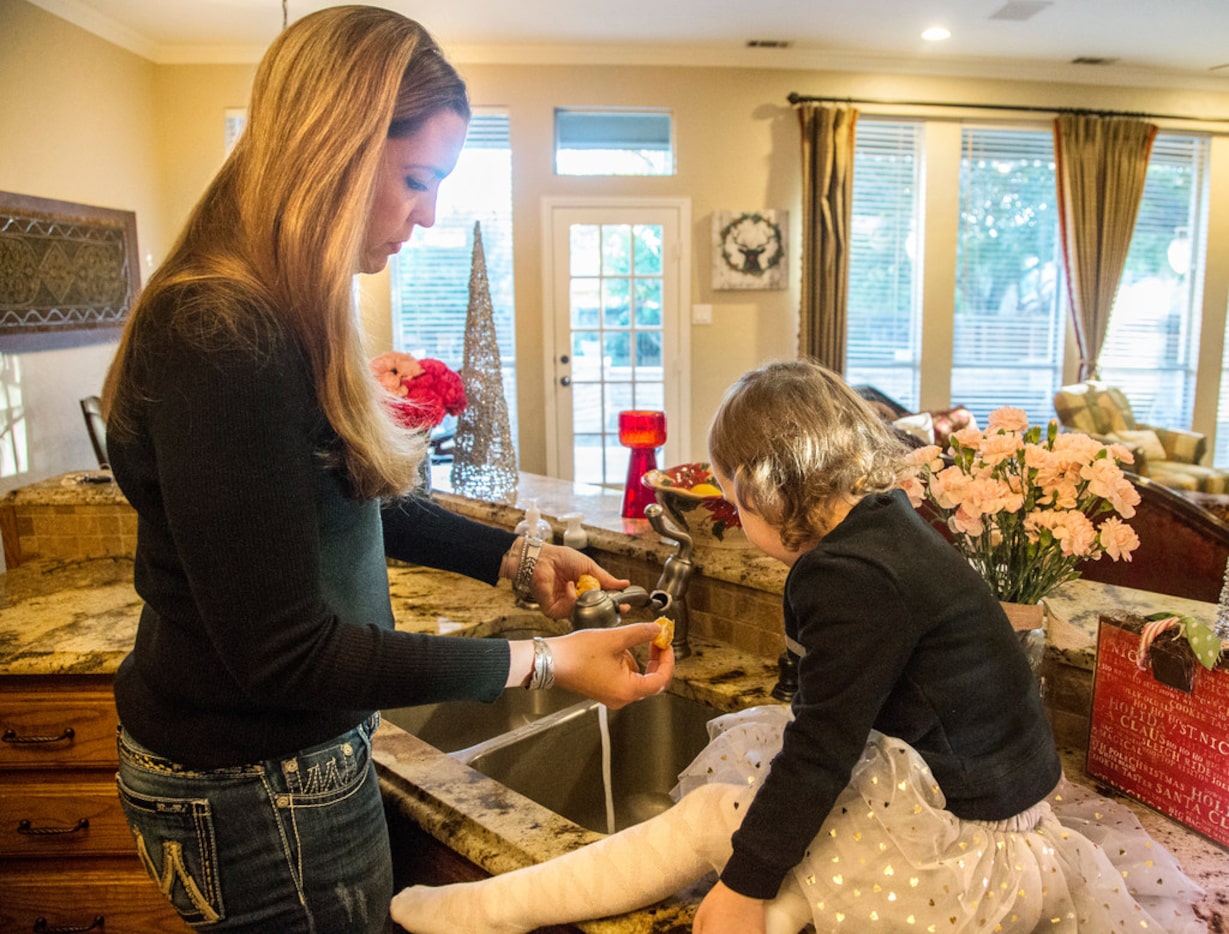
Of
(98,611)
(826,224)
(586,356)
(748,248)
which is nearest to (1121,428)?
(826,224)

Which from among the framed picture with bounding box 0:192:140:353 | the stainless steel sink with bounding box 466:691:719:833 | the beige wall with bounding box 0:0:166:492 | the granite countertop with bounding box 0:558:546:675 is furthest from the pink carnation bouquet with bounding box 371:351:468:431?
the beige wall with bounding box 0:0:166:492

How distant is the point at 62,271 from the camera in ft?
14.8

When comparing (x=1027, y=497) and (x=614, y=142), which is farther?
→ (x=614, y=142)

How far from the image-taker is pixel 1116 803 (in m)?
1.00

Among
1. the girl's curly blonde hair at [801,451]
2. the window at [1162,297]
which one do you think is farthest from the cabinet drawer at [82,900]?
the window at [1162,297]

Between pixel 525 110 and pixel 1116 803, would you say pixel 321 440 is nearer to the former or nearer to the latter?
pixel 1116 803

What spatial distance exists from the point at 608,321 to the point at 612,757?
14.7 ft

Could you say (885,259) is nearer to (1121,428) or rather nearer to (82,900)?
(1121,428)

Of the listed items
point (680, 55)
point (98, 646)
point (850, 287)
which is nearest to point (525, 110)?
point (680, 55)

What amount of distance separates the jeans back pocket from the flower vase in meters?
0.89

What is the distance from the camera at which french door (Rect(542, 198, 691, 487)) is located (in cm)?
569

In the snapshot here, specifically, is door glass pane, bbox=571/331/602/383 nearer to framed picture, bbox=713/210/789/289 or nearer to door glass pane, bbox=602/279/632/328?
door glass pane, bbox=602/279/632/328

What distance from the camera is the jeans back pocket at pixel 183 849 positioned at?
0.83 metres

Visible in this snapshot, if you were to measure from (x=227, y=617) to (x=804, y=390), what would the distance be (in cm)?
61
